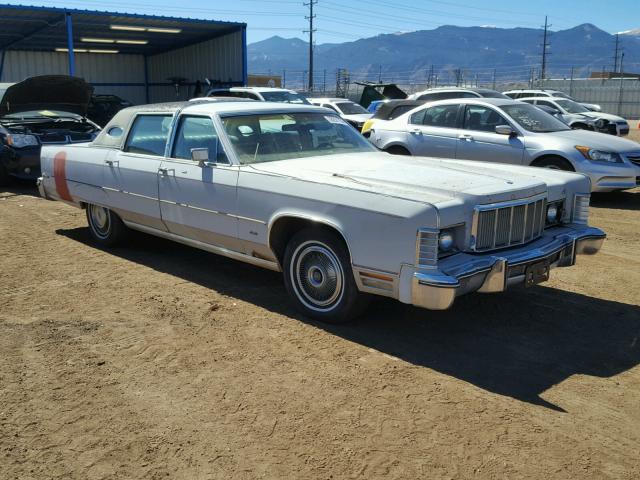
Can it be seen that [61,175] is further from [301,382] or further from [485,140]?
[485,140]

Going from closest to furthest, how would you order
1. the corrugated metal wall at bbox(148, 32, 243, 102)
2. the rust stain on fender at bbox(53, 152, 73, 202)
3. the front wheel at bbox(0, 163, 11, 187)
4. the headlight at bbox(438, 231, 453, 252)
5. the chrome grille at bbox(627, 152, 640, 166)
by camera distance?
1. the headlight at bbox(438, 231, 453, 252)
2. the rust stain on fender at bbox(53, 152, 73, 202)
3. the chrome grille at bbox(627, 152, 640, 166)
4. the front wheel at bbox(0, 163, 11, 187)
5. the corrugated metal wall at bbox(148, 32, 243, 102)

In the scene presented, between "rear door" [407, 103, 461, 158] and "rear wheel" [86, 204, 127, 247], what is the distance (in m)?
5.17

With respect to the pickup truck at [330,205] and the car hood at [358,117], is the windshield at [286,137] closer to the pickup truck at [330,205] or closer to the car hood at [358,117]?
the pickup truck at [330,205]

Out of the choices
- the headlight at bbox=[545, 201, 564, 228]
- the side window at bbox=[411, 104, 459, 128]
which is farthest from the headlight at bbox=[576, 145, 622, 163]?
the headlight at bbox=[545, 201, 564, 228]

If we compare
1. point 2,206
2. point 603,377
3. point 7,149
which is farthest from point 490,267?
point 7,149

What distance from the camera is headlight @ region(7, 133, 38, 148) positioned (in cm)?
1128

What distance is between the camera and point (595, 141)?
968 cm

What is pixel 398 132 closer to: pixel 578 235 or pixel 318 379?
pixel 578 235

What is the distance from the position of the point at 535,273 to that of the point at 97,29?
80.4ft

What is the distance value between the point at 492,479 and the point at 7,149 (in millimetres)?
10712

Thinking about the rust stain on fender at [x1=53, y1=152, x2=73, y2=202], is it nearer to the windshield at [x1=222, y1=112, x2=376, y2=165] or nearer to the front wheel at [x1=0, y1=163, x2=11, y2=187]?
the windshield at [x1=222, y1=112, x2=376, y2=165]

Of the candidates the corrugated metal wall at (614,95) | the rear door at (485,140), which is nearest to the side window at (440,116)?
the rear door at (485,140)

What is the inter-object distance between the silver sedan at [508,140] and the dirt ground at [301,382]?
363 centimetres

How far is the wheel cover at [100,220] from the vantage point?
7.10m
